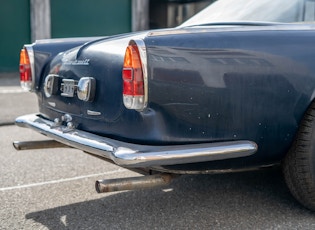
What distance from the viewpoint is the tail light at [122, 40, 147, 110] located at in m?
2.72

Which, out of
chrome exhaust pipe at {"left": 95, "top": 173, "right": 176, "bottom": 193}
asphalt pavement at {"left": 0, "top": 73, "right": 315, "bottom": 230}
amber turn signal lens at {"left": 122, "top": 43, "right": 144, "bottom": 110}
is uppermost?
amber turn signal lens at {"left": 122, "top": 43, "right": 144, "bottom": 110}

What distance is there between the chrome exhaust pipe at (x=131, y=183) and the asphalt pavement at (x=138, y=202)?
412mm

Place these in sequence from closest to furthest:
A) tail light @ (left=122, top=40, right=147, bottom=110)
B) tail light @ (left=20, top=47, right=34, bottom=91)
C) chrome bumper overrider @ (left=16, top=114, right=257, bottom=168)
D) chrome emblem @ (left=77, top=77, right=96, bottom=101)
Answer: chrome bumper overrider @ (left=16, top=114, right=257, bottom=168), tail light @ (left=122, top=40, right=147, bottom=110), chrome emblem @ (left=77, top=77, right=96, bottom=101), tail light @ (left=20, top=47, right=34, bottom=91)

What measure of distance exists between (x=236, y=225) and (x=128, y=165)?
0.92 m

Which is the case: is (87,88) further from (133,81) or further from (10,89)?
(10,89)

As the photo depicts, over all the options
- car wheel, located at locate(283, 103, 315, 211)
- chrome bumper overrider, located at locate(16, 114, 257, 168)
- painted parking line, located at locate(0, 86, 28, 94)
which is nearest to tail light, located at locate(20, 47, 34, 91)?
chrome bumper overrider, located at locate(16, 114, 257, 168)

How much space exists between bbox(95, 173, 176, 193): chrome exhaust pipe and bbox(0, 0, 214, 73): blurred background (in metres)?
11.1

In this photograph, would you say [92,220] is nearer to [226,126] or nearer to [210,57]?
[226,126]

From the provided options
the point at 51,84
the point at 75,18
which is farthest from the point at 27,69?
the point at 75,18

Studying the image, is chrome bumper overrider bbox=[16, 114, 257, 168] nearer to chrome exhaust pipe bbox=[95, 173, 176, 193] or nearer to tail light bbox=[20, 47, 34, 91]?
chrome exhaust pipe bbox=[95, 173, 176, 193]

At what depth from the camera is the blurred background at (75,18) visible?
1324cm

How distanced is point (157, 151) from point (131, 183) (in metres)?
0.26

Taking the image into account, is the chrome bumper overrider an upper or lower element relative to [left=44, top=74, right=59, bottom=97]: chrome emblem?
lower

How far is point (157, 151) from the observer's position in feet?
8.71
